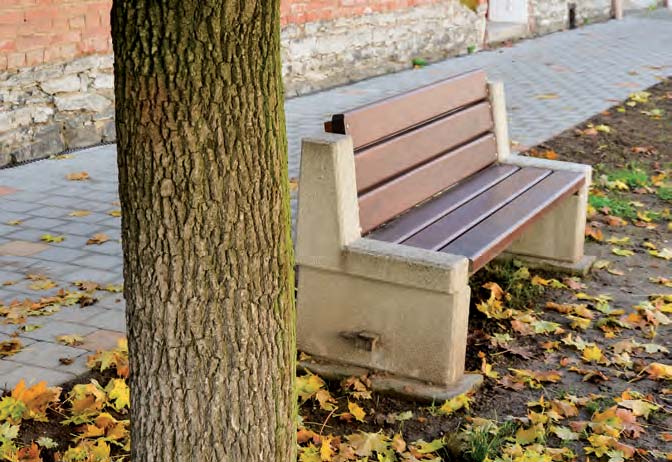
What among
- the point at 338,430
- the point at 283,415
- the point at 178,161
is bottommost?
the point at 338,430

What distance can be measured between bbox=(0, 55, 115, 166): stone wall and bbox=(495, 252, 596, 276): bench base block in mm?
3547

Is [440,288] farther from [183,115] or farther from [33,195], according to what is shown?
[33,195]

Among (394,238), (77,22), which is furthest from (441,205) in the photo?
(77,22)

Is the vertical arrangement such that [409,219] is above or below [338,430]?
above

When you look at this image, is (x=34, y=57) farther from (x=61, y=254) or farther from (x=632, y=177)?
(x=632, y=177)

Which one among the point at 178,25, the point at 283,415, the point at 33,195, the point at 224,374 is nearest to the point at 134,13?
the point at 178,25

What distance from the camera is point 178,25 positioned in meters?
2.30

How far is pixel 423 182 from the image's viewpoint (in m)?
4.48

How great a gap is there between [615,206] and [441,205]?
241cm

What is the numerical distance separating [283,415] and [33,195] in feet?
13.5

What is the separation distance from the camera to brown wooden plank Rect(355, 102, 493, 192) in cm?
407

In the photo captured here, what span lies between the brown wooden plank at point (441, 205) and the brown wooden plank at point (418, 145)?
7.3 inches

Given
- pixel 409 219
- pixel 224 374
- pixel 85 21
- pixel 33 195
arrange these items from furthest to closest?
1. pixel 85 21
2. pixel 33 195
3. pixel 409 219
4. pixel 224 374

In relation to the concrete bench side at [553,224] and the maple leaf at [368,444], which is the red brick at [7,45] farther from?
the maple leaf at [368,444]
